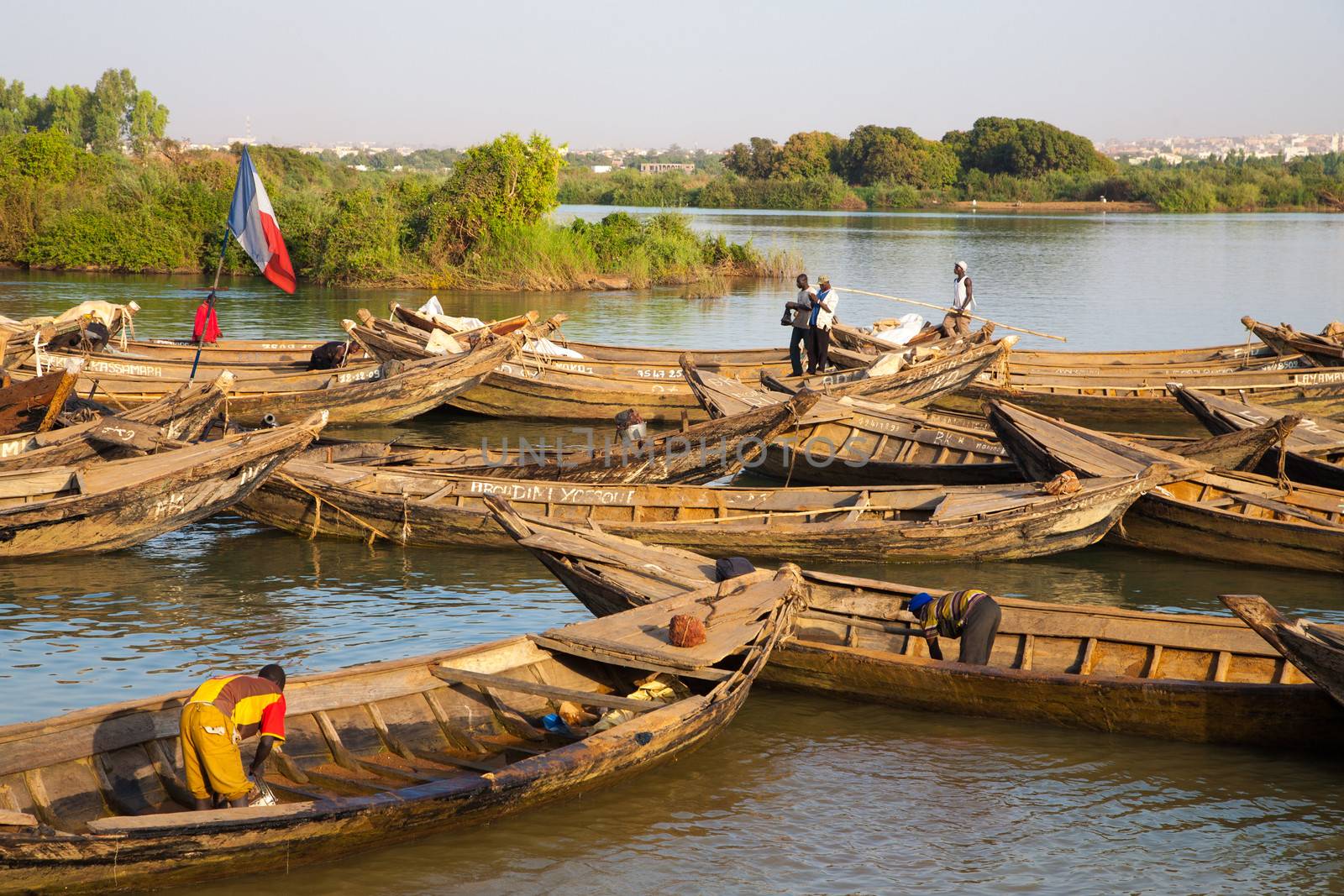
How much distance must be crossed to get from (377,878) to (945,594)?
14.7ft

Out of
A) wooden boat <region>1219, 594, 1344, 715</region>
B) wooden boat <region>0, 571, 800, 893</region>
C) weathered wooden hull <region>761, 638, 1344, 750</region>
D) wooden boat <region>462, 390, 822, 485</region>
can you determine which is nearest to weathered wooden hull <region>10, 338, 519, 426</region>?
wooden boat <region>462, 390, 822, 485</region>

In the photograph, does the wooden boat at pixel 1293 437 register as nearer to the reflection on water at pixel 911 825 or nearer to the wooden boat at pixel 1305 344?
the wooden boat at pixel 1305 344

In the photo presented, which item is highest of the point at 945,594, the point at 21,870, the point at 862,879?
the point at 945,594

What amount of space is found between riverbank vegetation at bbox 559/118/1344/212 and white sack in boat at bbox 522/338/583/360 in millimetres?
63396

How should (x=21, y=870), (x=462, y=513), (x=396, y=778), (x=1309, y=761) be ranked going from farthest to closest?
(x=462, y=513), (x=1309, y=761), (x=396, y=778), (x=21, y=870)

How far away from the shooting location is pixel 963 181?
91562 mm

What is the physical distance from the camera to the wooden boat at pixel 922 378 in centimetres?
1734

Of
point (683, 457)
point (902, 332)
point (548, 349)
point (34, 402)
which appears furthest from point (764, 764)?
point (902, 332)

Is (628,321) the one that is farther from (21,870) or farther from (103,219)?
(21,870)

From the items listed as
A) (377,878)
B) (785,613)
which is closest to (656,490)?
(785,613)

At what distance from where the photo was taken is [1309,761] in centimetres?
811

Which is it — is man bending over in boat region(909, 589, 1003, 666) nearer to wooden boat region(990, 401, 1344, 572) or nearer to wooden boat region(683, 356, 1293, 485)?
wooden boat region(990, 401, 1344, 572)

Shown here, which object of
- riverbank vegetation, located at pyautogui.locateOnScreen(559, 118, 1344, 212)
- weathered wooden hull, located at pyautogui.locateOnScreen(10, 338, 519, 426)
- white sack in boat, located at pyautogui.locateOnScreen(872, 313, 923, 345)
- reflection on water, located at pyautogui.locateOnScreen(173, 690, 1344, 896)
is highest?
riverbank vegetation, located at pyautogui.locateOnScreen(559, 118, 1344, 212)

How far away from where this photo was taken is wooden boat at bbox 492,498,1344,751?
810 centimetres
